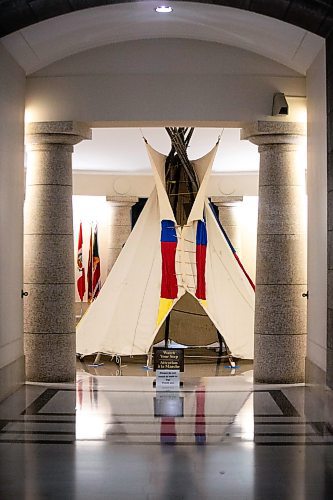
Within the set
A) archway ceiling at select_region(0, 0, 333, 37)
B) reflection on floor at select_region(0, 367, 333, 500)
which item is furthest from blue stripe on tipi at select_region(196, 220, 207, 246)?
archway ceiling at select_region(0, 0, 333, 37)

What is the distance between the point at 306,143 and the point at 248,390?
287 centimetres

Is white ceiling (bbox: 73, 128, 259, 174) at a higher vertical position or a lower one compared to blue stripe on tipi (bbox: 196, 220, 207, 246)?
higher

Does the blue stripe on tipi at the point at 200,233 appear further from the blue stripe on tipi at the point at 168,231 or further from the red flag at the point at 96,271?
the red flag at the point at 96,271

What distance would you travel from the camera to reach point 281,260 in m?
9.62

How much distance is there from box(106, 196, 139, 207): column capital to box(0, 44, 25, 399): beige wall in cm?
758

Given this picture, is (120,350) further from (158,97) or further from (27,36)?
(27,36)

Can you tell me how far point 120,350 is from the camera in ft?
39.3

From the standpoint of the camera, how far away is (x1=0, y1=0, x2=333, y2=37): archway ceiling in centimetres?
760

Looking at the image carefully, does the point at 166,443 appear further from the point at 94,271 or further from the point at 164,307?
the point at 94,271

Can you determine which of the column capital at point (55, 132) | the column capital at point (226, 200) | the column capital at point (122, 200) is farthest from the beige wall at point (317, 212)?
the column capital at point (122, 200)

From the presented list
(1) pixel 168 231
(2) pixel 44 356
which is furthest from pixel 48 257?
(1) pixel 168 231

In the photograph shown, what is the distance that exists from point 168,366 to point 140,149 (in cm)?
663

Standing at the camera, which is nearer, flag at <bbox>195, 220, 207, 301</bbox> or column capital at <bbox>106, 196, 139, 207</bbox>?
flag at <bbox>195, 220, 207, 301</bbox>

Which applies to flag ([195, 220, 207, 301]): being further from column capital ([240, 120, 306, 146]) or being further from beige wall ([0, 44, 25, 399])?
beige wall ([0, 44, 25, 399])
